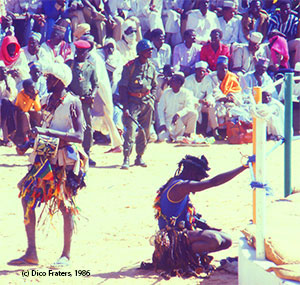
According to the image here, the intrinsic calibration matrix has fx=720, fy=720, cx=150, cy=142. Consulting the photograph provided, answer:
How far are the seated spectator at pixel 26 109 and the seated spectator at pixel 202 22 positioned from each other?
14.6ft

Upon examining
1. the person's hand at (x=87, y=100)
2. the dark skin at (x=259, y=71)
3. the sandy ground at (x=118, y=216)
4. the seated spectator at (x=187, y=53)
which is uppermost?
the seated spectator at (x=187, y=53)

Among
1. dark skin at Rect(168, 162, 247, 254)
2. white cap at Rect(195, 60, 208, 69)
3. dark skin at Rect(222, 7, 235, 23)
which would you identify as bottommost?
dark skin at Rect(168, 162, 247, 254)

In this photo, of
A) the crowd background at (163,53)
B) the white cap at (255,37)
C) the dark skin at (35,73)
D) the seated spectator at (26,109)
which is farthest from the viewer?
the white cap at (255,37)

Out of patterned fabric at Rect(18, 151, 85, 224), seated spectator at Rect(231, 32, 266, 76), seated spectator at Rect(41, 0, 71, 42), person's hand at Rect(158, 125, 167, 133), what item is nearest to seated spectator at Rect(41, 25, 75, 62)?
seated spectator at Rect(41, 0, 71, 42)

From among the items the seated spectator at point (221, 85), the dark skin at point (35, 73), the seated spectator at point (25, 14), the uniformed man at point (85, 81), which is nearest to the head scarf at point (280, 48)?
the seated spectator at point (221, 85)

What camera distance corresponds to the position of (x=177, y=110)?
1372cm

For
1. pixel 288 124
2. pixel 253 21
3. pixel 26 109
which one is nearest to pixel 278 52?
pixel 253 21

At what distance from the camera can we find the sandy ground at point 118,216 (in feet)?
19.5

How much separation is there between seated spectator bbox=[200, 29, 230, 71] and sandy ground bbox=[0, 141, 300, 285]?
2822 millimetres

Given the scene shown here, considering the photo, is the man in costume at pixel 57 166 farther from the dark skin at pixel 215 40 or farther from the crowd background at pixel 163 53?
the dark skin at pixel 215 40

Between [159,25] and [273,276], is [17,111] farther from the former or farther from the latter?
[273,276]

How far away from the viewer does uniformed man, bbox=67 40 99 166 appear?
35.6 feet

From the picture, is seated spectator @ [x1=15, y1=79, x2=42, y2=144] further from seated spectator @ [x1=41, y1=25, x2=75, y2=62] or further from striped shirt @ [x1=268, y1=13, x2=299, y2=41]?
striped shirt @ [x1=268, y1=13, x2=299, y2=41]

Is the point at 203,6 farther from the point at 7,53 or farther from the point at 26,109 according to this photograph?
the point at 26,109
